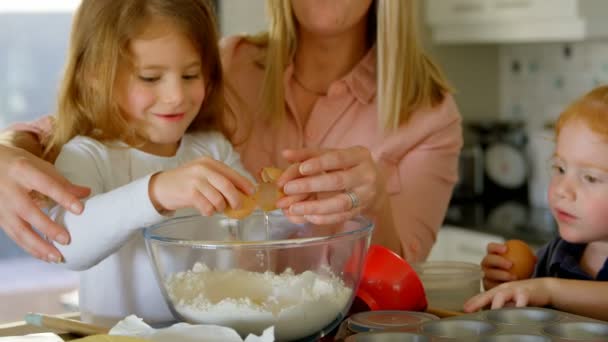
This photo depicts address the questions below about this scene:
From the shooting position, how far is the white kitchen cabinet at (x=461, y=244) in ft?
10.2

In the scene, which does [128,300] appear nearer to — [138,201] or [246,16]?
[138,201]

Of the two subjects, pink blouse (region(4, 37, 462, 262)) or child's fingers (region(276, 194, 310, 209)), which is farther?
pink blouse (region(4, 37, 462, 262))

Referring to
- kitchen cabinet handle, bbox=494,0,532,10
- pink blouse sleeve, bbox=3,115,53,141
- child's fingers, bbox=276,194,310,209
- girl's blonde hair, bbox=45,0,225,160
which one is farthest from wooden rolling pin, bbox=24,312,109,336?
kitchen cabinet handle, bbox=494,0,532,10

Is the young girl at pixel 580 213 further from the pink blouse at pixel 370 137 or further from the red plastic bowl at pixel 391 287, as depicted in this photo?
the pink blouse at pixel 370 137

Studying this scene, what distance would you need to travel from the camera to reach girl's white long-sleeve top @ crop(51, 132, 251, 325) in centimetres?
122

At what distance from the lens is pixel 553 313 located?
3.66ft

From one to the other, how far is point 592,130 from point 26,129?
944mm

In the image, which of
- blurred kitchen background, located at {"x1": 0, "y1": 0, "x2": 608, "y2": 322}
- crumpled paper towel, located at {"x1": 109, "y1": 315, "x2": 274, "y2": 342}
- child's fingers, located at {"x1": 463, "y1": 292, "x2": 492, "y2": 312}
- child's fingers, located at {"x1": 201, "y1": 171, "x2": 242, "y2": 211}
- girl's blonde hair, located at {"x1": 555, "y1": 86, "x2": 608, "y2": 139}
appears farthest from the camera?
blurred kitchen background, located at {"x1": 0, "y1": 0, "x2": 608, "y2": 322}

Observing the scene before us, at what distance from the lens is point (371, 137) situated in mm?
1940

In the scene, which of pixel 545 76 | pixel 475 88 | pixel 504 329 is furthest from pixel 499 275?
pixel 475 88

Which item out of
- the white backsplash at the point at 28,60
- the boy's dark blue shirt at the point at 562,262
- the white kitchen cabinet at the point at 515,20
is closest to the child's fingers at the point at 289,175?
the boy's dark blue shirt at the point at 562,262

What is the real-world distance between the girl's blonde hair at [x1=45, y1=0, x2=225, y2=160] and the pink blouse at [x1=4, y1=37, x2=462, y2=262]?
1.17 feet

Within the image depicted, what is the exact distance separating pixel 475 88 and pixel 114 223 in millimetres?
2794

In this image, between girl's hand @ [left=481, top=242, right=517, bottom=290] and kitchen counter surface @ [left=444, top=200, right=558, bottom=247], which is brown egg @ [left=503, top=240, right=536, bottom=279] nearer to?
girl's hand @ [left=481, top=242, right=517, bottom=290]
